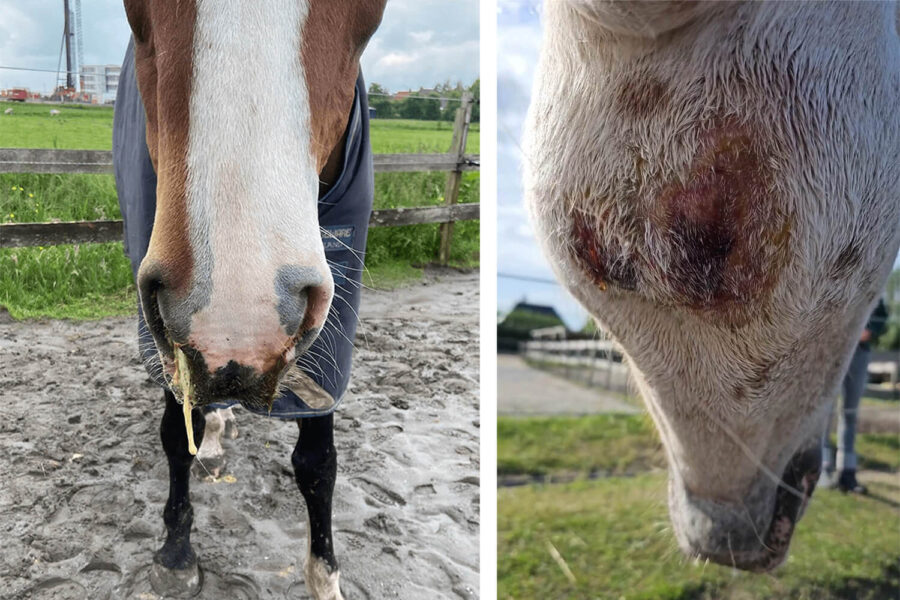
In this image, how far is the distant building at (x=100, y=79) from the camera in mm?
1141

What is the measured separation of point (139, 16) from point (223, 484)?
1.00m

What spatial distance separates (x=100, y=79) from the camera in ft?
3.89

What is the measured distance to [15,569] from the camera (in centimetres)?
101

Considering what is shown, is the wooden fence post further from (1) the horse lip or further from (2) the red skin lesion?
(2) the red skin lesion

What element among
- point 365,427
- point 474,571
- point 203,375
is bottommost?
point 474,571

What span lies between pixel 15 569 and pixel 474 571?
2.55ft

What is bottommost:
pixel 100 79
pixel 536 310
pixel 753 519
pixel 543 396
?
pixel 543 396

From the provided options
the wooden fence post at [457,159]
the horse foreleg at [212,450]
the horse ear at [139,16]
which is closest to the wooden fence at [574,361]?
the horse ear at [139,16]

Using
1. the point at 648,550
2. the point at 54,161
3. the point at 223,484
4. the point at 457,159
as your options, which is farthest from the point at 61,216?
the point at 457,159

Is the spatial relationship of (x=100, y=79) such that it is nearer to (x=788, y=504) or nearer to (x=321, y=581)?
(x=321, y=581)

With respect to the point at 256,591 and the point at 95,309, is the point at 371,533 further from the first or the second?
the point at 95,309

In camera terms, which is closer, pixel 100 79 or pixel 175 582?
pixel 175 582

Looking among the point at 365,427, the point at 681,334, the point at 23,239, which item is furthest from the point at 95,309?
the point at 681,334

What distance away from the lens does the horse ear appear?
571 mm
